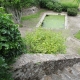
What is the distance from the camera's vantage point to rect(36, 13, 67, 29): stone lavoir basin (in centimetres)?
1830

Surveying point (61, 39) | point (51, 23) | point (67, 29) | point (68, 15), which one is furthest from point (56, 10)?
point (61, 39)

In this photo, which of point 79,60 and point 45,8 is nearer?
point 79,60

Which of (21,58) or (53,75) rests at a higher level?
(21,58)

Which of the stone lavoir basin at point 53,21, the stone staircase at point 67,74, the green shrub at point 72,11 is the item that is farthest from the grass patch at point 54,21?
the stone staircase at point 67,74

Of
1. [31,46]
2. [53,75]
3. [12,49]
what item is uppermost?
[12,49]

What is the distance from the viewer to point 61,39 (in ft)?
32.7

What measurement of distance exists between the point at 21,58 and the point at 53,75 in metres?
1.21

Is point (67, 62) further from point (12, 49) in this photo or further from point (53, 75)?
point (12, 49)

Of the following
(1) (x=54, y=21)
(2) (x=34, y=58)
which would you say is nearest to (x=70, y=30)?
(1) (x=54, y=21)

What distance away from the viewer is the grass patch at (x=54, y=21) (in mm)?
18594

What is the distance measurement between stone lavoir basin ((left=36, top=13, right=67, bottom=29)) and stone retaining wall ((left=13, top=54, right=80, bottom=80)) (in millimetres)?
11638

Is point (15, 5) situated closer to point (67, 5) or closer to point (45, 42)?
point (67, 5)

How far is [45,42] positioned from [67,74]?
12.4ft

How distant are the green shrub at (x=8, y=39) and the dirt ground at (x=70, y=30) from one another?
755cm
